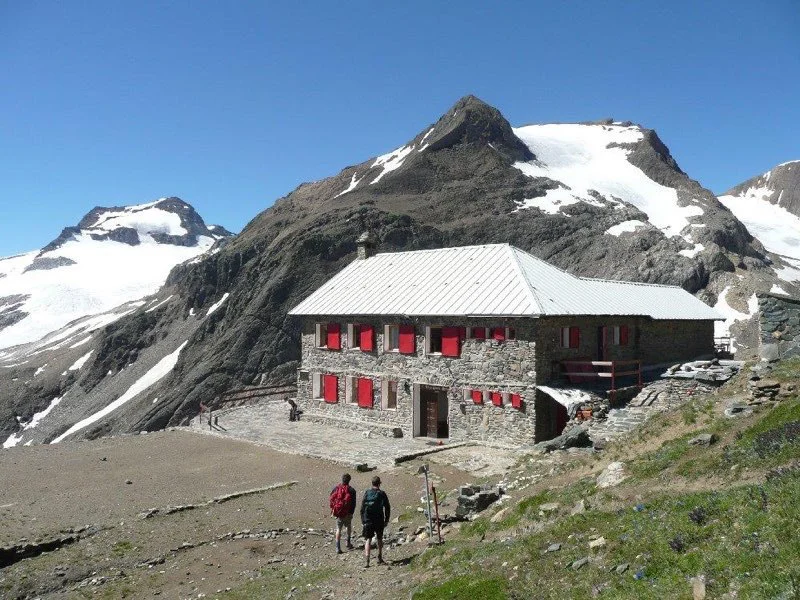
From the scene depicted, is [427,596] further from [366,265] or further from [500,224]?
[500,224]

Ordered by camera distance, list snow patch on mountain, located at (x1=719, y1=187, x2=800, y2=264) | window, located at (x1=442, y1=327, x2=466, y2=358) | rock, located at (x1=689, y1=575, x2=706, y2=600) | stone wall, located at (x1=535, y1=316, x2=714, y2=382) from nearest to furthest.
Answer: rock, located at (x1=689, y1=575, x2=706, y2=600) → stone wall, located at (x1=535, y1=316, x2=714, y2=382) → window, located at (x1=442, y1=327, x2=466, y2=358) → snow patch on mountain, located at (x1=719, y1=187, x2=800, y2=264)

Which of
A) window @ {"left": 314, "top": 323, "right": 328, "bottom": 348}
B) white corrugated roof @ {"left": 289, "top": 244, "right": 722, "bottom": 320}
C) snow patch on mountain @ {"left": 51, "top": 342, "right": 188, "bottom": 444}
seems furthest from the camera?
snow patch on mountain @ {"left": 51, "top": 342, "right": 188, "bottom": 444}

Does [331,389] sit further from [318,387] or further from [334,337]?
[334,337]

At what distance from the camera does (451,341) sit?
2691cm

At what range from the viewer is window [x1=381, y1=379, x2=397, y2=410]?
29.6 metres

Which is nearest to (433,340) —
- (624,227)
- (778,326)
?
(778,326)

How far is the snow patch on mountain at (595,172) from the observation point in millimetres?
95312

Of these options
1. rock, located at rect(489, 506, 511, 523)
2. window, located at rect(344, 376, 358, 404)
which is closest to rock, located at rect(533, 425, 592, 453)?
rock, located at rect(489, 506, 511, 523)

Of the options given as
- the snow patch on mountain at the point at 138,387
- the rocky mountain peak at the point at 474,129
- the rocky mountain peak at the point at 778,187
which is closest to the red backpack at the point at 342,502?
the snow patch on mountain at the point at 138,387

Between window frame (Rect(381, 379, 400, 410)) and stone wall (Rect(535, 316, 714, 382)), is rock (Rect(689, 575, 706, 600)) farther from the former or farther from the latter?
window frame (Rect(381, 379, 400, 410))

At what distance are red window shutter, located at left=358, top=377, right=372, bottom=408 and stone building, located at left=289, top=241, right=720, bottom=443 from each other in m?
0.06

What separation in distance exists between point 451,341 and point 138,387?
5700cm

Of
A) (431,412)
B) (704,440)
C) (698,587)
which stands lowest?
(431,412)

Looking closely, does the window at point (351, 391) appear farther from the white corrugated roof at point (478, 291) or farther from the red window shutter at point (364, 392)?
the white corrugated roof at point (478, 291)
